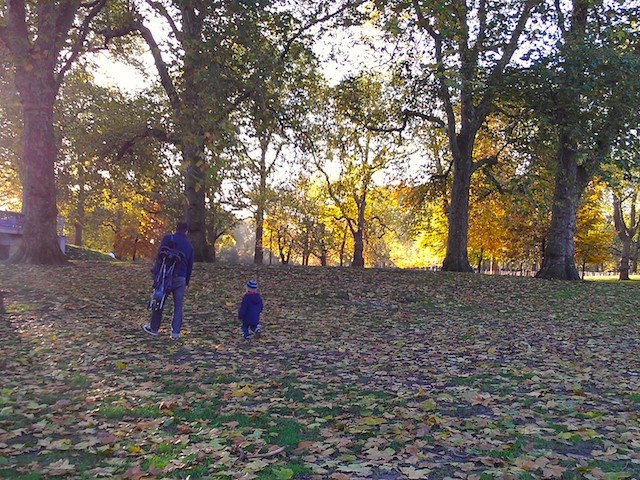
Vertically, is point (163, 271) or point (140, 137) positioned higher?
point (140, 137)

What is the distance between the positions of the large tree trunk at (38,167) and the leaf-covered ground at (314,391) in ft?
11.9

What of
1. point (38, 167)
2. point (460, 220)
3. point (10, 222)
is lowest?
point (10, 222)

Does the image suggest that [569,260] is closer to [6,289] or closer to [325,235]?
[6,289]

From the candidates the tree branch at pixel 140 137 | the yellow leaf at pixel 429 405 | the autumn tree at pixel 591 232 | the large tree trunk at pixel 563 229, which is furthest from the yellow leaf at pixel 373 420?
the autumn tree at pixel 591 232

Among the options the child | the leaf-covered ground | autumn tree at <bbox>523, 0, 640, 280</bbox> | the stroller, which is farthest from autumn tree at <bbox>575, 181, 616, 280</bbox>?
the stroller

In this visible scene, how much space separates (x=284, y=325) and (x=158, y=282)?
281 cm

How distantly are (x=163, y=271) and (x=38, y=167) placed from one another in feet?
30.5

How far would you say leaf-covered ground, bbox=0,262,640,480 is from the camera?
4.00 metres

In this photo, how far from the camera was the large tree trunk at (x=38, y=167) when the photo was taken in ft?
48.4

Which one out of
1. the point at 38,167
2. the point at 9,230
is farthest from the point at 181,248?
the point at 9,230

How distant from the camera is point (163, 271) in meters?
8.29

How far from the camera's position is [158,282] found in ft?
27.1

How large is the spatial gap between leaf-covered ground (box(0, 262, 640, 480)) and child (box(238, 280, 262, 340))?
0.87 ft

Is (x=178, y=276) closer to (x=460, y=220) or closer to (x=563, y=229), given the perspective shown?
(x=460, y=220)
